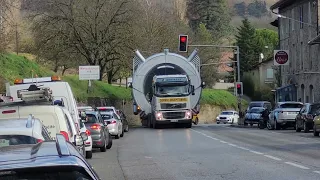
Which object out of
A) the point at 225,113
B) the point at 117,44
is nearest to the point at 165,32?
the point at 225,113

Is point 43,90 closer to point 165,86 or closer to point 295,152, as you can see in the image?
point 295,152

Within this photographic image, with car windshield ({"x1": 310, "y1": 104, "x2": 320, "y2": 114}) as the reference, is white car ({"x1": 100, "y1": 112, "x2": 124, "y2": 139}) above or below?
below

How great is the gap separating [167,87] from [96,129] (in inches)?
764

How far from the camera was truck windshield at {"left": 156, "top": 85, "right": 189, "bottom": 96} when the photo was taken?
4078 centimetres

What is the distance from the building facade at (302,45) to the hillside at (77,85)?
16.7 metres

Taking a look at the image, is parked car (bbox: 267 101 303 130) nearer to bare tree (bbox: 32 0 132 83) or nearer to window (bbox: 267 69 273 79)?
bare tree (bbox: 32 0 132 83)

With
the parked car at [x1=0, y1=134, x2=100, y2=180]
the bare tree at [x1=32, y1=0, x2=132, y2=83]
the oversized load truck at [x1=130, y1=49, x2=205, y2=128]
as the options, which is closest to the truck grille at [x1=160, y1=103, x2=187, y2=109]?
the oversized load truck at [x1=130, y1=49, x2=205, y2=128]

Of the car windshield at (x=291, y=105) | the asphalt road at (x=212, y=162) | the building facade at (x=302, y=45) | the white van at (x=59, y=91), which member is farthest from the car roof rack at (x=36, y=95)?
the building facade at (x=302, y=45)

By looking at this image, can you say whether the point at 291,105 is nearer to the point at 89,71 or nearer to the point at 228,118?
the point at 89,71

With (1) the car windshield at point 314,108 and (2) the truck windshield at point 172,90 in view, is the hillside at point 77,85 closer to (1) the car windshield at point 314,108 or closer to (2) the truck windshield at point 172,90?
(2) the truck windshield at point 172,90

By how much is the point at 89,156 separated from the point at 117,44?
3598 cm

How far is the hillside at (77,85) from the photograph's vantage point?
131 feet

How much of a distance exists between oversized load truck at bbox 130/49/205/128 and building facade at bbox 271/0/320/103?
9615 mm

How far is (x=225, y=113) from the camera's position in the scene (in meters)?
67.4
